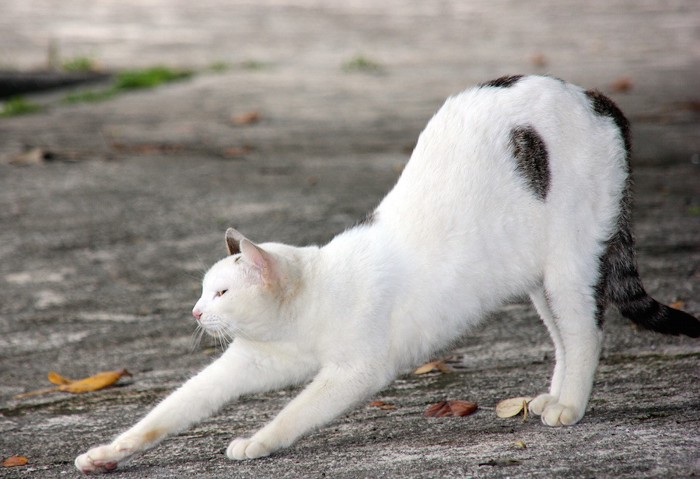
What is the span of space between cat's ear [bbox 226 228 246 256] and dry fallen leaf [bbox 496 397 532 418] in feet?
4.01

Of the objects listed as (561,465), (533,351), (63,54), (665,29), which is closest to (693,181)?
(533,351)

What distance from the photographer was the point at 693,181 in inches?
282

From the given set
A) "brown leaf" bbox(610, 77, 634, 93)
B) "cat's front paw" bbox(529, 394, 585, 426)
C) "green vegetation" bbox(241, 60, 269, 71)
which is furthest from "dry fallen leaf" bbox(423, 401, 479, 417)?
"green vegetation" bbox(241, 60, 269, 71)

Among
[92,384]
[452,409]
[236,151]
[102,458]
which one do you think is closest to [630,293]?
[452,409]

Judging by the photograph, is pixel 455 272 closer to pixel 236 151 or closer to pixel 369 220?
pixel 369 220

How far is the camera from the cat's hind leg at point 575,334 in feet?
11.5

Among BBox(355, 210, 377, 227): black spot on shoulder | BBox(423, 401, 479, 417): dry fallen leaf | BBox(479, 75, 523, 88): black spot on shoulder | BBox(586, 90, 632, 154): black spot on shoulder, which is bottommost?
BBox(423, 401, 479, 417): dry fallen leaf

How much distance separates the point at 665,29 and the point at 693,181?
8.84 meters

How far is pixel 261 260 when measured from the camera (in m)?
3.42

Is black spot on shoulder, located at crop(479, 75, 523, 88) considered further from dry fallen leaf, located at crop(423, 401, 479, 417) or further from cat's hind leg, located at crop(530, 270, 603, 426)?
dry fallen leaf, located at crop(423, 401, 479, 417)

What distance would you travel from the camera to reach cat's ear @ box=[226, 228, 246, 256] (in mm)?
3660

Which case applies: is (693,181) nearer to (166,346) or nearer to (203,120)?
(166,346)

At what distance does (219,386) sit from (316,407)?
0.45 m

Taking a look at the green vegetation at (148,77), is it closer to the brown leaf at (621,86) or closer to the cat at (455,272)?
the brown leaf at (621,86)
